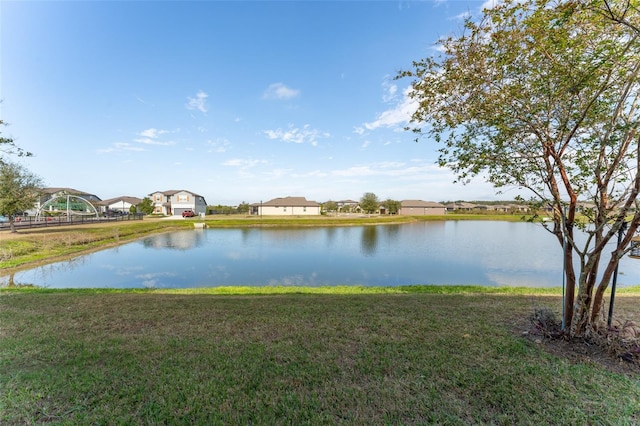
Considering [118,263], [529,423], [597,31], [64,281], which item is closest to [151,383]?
[529,423]

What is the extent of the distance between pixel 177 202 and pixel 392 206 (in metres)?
46.7

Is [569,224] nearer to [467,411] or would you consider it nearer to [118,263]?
[467,411]

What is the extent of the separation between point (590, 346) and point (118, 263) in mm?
18917

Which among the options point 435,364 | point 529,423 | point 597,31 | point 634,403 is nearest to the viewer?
point 529,423

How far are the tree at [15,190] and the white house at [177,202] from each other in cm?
3247

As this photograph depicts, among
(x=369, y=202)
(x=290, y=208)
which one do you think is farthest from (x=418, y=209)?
(x=290, y=208)

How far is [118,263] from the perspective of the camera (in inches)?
598

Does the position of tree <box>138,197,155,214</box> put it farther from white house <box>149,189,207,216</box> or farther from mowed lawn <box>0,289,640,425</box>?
mowed lawn <box>0,289,640,425</box>

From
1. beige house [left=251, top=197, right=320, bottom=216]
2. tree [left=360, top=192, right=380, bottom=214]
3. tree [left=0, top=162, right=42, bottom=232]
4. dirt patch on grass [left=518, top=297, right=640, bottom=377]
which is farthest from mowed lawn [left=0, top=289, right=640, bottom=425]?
tree [left=360, top=192, right=380, bottom=214]

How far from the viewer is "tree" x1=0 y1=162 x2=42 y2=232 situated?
18.8 meters

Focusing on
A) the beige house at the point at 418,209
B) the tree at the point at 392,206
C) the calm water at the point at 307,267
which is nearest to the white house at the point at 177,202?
the calm water at the point at 307,267

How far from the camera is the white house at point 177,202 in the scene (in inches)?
2101

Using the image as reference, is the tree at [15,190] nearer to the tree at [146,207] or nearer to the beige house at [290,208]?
the tree at [146,207]

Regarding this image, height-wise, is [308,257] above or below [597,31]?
below
